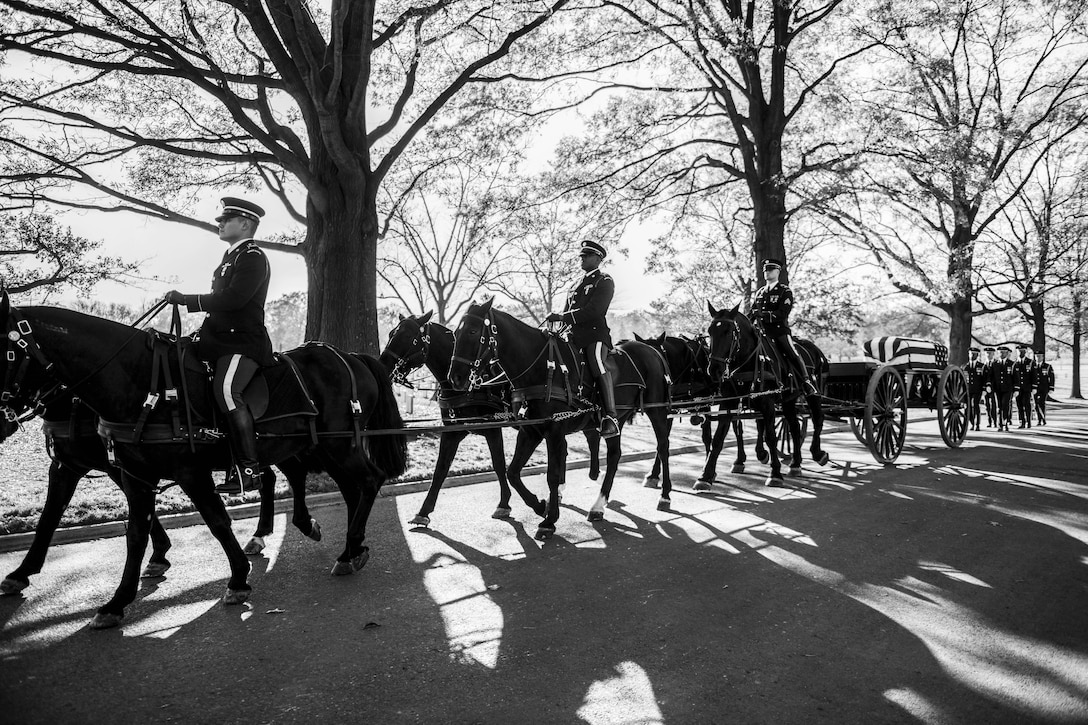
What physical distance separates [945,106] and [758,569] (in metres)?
27.6

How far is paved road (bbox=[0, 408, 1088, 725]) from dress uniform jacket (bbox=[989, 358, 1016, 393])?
14003mm

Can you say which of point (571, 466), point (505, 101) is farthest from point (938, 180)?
point (571, 466)

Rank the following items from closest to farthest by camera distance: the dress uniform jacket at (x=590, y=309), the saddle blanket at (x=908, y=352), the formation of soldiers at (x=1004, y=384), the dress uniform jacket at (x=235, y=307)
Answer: the dress uniform jacket at (x=235, y=307)
the dress uniform jacket at (x=590, y=309)
the saddle blanket at (x=908, y=352)
the formation of soldiers at (x=1004, y=384)

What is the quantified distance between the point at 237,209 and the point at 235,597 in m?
2.92

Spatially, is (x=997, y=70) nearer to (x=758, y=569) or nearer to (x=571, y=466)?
(x=571, y=466)

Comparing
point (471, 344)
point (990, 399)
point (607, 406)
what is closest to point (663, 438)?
point (607, 406)

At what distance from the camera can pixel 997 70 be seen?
1058 inches

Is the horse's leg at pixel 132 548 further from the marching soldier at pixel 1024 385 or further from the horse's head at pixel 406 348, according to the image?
the marching soldier at pixel 1024 385

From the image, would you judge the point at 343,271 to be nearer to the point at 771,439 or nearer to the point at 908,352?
the point at 771,439

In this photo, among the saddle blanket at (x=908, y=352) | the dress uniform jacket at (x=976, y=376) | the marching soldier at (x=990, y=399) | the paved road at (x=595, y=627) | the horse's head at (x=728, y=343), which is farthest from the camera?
the marching soldier at (x=990, y=399)

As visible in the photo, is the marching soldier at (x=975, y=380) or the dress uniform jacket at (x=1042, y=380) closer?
the marching soldier at (x=975, y=380)

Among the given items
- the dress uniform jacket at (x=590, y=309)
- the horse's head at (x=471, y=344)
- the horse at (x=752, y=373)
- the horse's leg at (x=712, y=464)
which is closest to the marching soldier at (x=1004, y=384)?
the horse at (x=752, y=373)

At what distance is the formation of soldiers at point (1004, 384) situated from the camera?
20203 mm

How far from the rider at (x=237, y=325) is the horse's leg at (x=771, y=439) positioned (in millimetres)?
7182
